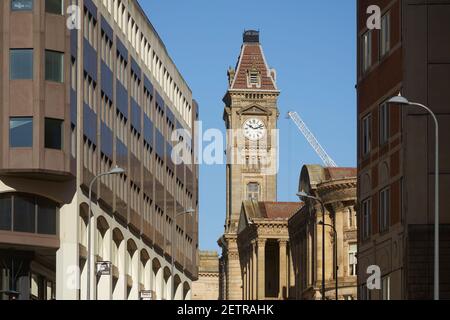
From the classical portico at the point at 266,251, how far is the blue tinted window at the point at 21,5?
10558cm

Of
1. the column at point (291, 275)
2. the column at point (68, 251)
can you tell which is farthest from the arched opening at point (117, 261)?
the column at point (291, 275)

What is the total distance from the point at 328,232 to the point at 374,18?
76.0 m

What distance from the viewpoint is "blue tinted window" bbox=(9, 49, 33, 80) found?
69.2 metres

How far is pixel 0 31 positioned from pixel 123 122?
2040 centimetres

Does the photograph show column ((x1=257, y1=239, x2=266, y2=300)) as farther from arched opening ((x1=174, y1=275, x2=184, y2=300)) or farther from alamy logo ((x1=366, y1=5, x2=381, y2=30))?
alamy logo ((x1=366, y1=5, x2=381, y2=30))

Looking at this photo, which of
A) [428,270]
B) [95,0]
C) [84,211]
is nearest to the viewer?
[428,270]

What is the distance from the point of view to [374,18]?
6150cm

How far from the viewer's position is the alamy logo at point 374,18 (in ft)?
200

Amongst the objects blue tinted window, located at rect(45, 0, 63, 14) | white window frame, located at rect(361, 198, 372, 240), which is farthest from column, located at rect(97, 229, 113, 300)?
white window frame, located at rect(361, 198, 372, 240)

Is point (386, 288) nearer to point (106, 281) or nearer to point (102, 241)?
point (102, 241)

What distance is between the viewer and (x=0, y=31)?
69.2 m

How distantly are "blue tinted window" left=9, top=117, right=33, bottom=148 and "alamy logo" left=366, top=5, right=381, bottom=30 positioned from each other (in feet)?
58.3
